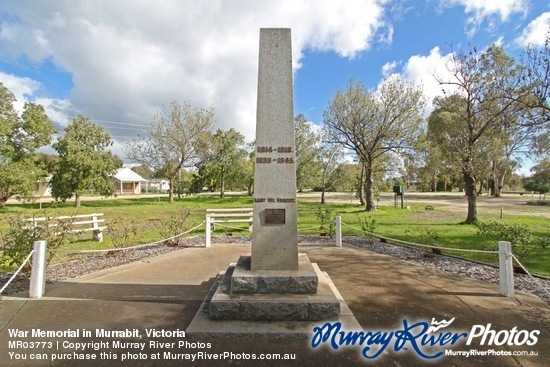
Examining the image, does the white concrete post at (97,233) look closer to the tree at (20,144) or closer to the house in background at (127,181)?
the tree at (20,144)

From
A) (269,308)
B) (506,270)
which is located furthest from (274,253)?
(506,270)

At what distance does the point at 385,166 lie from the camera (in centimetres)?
2527

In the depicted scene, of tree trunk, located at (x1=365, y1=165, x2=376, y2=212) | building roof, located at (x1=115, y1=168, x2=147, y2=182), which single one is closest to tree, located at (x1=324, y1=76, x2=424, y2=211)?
tree trunk, located at (x1=365, y1=165, x2=376, y2=212)

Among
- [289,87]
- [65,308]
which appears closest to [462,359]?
[289,87]

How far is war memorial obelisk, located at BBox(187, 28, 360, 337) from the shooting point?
3.82 m

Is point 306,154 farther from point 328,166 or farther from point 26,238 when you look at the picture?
point 26,238

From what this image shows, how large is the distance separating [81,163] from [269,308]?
97.9 ft

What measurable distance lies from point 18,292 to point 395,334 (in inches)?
256

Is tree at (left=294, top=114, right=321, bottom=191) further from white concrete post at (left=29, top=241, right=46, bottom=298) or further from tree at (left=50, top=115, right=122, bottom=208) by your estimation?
white concrete post at (left=29, top=241, right=46, bottom=298)

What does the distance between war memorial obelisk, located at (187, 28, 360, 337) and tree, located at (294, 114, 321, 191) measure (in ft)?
83.9

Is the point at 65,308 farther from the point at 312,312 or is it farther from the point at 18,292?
the point at 312,312

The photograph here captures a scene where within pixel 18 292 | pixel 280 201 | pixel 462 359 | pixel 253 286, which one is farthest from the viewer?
pixel 18 292

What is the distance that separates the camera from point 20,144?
79.1 feet

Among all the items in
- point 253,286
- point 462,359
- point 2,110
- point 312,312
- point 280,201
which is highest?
point 2,110
